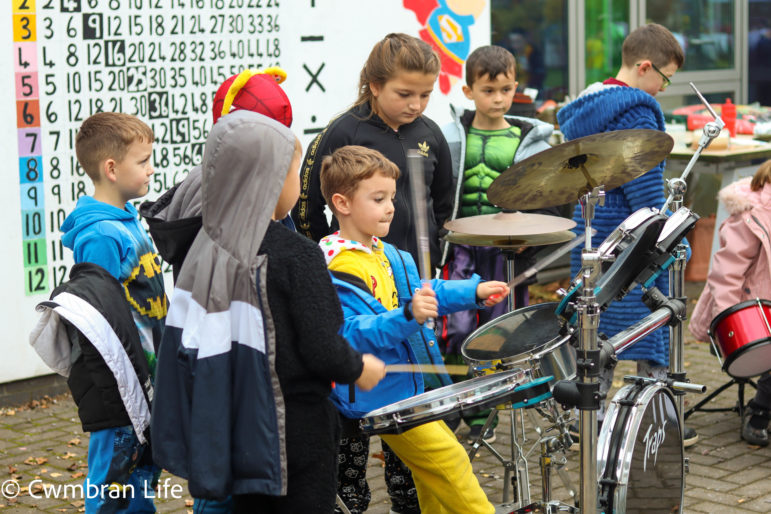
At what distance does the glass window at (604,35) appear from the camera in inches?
348

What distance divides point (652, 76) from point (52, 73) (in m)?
2.98

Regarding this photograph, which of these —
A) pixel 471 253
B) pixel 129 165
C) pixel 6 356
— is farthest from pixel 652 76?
pixel 6 356

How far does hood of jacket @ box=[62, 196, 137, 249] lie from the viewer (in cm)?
345

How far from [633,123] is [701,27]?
241 inches

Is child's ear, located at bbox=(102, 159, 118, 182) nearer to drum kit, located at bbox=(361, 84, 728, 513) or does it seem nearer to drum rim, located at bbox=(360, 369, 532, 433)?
drum kit, located at bbox=(361, 84, 728, 513)

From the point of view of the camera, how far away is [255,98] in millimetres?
3678

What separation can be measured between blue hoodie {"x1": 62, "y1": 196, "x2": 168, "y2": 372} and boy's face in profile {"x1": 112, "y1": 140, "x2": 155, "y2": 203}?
0.06 metres

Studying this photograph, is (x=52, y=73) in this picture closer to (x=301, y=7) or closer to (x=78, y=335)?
(x=301, y=7)

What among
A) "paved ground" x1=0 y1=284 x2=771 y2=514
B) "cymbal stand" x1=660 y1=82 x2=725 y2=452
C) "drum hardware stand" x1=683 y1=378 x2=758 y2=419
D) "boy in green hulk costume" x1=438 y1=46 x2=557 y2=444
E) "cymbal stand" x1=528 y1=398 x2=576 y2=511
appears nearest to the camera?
"cymbal stand" x1=528 y1=398 x2=576 y2=511

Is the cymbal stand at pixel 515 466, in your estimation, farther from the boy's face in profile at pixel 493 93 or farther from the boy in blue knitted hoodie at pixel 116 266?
the boy in blue knitted hoodie at pixel 116 266

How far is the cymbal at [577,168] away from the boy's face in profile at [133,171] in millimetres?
1188

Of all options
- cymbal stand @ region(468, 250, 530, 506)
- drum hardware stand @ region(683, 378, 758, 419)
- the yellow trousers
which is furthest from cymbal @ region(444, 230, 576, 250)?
drum hardware stand @ region(683, 378, 758, 419)

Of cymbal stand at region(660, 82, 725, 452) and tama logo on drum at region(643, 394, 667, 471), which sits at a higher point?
cymbal stand at region(660, 82, 725, 452)

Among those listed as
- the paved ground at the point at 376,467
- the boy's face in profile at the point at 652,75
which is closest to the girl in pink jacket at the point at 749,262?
the paved ground at the point at 376,467
